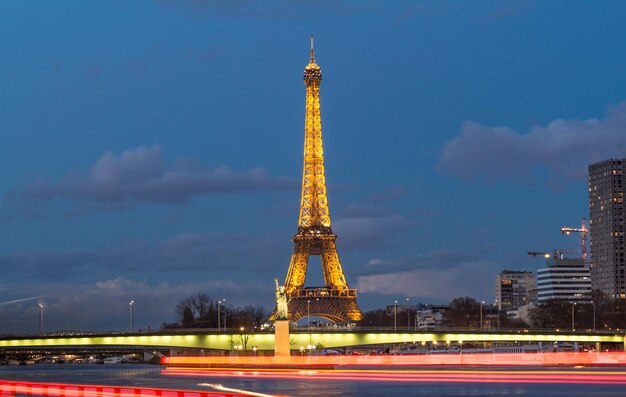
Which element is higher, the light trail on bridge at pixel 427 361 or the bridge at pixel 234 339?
the bridge at pixel 234 339

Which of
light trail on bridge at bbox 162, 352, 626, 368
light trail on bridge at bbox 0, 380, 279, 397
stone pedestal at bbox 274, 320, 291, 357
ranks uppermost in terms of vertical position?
stone pedestal at bbox 274, 320, 291, 357

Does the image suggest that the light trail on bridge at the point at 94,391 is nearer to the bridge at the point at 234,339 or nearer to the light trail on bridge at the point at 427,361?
the light trail on bridge at the point at 427,361

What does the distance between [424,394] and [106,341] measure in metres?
123

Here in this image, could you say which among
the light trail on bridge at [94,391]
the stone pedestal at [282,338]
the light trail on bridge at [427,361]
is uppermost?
the stone pedestal at [282,338]

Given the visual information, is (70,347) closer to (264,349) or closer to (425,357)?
(264,349)

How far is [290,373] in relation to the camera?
346 ft

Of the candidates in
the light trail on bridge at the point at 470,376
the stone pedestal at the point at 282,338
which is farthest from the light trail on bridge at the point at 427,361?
the light trail on bridge at the point at 470,376

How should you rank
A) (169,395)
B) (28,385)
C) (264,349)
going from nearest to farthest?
1. (169,395)
2. (28,385)
3. (264,349)

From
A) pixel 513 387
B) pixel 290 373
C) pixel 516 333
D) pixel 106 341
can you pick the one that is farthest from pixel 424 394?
pixel 516 333

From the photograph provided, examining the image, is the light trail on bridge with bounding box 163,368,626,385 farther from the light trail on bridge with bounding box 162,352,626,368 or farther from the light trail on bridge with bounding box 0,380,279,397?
the light trail on bridge with bounding box 0,380,279,397

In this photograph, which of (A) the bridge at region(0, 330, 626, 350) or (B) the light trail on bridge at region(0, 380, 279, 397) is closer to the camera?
(B) the light trail on bridge at region(0, 380, 279, 397)

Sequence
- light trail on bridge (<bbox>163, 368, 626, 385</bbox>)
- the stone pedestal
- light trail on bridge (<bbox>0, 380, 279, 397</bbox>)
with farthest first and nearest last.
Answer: the stone pedestal → light trail on bridge (<bbox>163, 368, 626, 385</bbox>) → light trail on bridge (<bbox>0, 380, 279, 397</bbox>)

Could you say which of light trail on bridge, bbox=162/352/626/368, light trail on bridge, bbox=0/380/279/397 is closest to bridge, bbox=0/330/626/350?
light trail on bridge, bbox=162/352/626/368

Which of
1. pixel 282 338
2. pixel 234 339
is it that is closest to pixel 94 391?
pixel 282 338
